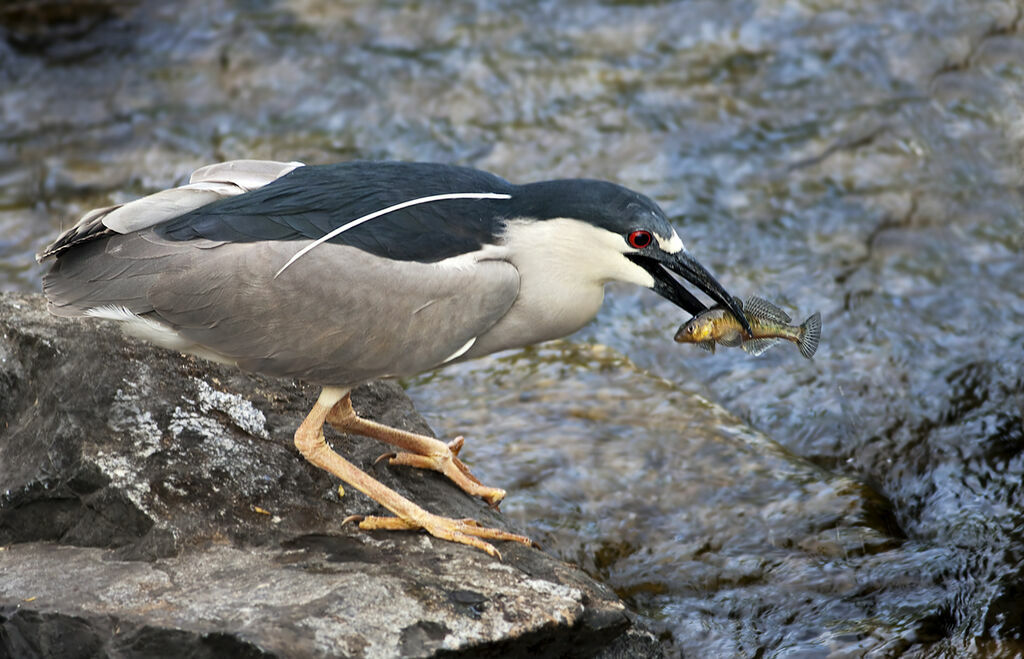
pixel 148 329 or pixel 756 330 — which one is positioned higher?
pixel 756 330

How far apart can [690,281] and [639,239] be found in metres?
0.23

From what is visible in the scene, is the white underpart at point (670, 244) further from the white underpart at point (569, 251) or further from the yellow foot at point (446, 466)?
the yellow foot at point (446, 466)

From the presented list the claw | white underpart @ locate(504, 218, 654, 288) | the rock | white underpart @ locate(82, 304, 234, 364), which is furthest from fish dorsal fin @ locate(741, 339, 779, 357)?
white underpart @ locate(82, 304, 234, 364)

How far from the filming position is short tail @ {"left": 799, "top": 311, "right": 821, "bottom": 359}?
3979mm

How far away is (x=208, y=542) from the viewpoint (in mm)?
3629

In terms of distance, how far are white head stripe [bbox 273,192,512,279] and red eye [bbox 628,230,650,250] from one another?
1.61ft

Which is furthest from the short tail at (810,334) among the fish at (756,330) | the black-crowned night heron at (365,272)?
the black-crowned night heron at (365,272)

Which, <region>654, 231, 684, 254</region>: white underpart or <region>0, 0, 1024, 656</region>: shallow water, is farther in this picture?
<region>0, 0, 1024, 656</region>: shallow water

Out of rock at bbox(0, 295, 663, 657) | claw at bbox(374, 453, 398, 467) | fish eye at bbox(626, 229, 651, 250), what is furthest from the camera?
claw at bbox(374, 453, 398, 467)

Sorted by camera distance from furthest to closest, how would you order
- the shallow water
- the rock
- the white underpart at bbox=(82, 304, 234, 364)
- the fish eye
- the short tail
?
the shallow water, the short tail, the white underpart at bbox=(82, 304, 234, 364), the fish eye, the rock

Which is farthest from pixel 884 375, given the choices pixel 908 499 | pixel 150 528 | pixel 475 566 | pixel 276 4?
pixel 276 4

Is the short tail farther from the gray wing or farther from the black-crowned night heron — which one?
the gray wing

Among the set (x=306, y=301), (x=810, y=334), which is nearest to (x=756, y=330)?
(x=810, y=334)

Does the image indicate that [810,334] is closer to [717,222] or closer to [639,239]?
[639,239]
